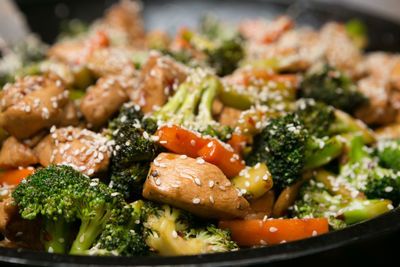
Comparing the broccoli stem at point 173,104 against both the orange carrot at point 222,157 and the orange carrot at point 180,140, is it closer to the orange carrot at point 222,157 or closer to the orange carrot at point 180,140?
the orange carrot at point 180,140

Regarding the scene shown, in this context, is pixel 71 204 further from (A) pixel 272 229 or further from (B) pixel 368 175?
(B) pixel 368 175

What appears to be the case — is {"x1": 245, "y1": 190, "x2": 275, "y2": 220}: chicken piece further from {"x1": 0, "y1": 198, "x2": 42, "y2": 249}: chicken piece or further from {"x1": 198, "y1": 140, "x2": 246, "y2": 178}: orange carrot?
{"x1": 0, "y1": 198, "x2": 42, "y2": 249}: chicken piece

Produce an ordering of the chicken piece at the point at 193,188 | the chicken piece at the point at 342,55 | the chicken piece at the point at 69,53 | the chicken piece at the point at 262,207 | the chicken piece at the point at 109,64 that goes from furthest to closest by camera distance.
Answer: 1. the chicken piece at the point at 342,55
2. the chicken piece at the point at 69,53
3. the chicken piece at the point at 109,64
4. the chicken piece at the point at 262,207
5. the chicken piece at the point at 193,188

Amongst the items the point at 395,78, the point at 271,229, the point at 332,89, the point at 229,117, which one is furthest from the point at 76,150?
the point at 395,78

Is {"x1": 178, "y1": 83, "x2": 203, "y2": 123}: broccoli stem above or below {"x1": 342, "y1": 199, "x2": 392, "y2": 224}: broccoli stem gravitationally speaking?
above

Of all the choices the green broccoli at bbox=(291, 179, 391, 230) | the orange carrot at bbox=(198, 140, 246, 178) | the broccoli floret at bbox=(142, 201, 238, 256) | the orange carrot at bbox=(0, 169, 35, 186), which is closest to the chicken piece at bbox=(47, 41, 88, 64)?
the orange carrot at bbox=(0, 169, 35, 186)

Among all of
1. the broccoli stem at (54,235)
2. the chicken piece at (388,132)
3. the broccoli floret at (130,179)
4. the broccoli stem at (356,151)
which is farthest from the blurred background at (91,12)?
the broccoli stem at (54,235)

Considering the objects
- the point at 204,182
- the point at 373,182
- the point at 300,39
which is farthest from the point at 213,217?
the point at 300,39
